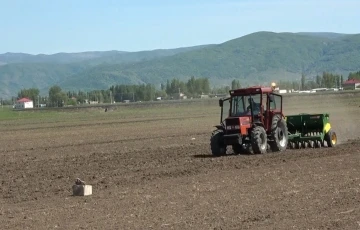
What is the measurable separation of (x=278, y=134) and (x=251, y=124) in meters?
1.17

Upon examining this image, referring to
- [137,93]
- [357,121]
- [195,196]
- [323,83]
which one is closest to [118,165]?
[195,196]

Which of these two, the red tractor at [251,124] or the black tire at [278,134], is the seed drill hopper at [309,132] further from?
the red tractor at [251,124]

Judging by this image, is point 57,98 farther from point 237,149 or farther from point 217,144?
point 217,144

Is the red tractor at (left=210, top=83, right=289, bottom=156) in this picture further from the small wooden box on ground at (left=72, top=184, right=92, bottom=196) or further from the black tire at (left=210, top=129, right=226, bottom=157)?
the small wooden box on ground at (left=72, top=184, right=92, bottom=196)

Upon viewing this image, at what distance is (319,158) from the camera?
891 inches

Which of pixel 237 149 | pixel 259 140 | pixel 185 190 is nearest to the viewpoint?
pixel 185 190

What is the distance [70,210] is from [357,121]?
99.9ft

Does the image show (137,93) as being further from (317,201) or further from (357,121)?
(317,201)

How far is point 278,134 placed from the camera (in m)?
25.7

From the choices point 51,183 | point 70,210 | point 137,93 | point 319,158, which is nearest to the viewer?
point 70,210

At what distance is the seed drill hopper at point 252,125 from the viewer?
81.5 ft

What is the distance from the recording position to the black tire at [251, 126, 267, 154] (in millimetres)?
24547

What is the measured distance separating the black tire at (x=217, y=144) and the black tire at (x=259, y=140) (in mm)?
1134

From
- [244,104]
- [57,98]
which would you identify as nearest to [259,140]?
[244,104]
